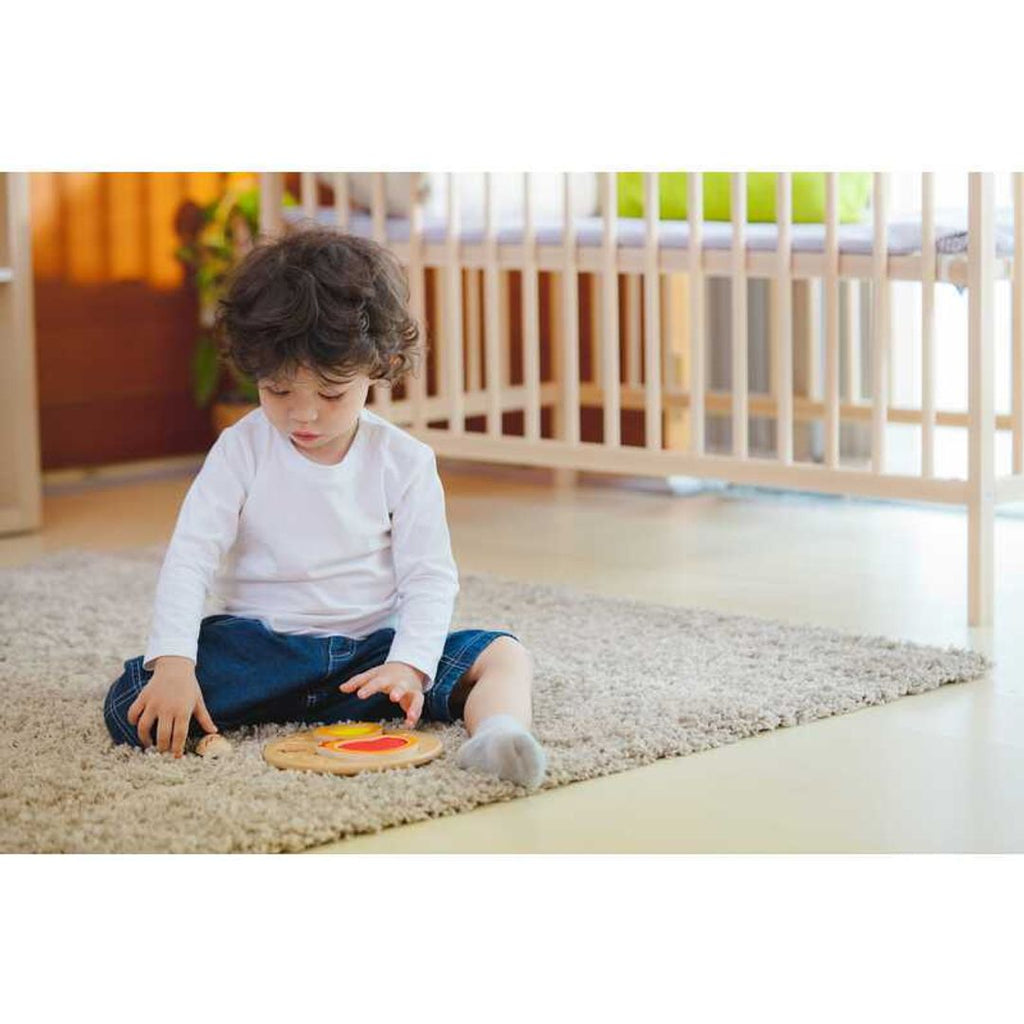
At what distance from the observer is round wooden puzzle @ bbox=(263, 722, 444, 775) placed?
1.60 meters

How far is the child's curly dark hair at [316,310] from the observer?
165 centimetres

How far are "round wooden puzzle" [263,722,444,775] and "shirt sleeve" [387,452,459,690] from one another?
0.07m

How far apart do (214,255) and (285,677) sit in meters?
2.03

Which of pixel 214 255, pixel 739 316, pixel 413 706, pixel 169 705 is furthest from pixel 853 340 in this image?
pixel 169 705

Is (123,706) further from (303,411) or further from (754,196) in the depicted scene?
(754,196)

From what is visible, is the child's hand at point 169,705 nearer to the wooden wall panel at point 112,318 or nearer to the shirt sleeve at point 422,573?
the shirt sleeve at point 422,573

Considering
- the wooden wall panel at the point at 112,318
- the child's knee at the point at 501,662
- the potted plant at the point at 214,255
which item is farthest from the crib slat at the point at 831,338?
the wooden wall panel at the point at 112,318

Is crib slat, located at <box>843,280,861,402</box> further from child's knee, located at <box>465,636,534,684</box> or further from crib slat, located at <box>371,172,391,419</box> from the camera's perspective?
child's knee, located at <box>465,636,534,684</box>

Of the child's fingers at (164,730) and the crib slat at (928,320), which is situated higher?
the crib slat at (928,320)

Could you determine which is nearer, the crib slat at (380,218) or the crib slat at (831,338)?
the crib slat at (831,338)

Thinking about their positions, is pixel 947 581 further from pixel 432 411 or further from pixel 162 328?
pixel 162 328

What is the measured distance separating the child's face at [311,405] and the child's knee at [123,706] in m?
Result: 0.26

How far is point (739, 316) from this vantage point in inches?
98.7
